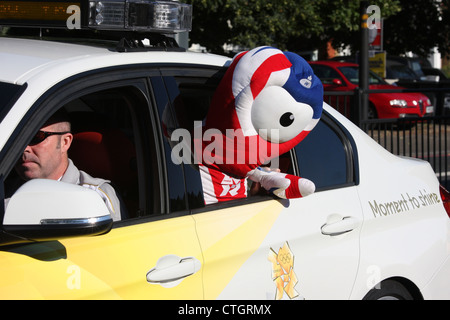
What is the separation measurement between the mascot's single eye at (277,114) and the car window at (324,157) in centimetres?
28

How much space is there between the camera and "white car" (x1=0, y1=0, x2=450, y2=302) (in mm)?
2289

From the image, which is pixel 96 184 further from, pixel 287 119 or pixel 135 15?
pixel 287 119

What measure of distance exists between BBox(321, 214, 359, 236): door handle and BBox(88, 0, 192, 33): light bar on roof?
1039 mm

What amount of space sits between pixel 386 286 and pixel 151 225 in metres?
1.34

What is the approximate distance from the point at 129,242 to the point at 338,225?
1.09 m

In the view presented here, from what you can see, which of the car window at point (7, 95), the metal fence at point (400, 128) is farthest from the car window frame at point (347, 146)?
the metal fence at point (400, 128)

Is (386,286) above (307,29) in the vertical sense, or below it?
below

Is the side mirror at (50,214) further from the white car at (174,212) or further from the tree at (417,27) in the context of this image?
the tree at (417,27)

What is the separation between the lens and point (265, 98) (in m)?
3.09

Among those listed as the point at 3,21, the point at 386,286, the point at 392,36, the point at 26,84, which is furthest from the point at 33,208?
the point at 392,36

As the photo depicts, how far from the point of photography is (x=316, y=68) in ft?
61.1

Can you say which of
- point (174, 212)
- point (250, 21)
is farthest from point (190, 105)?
point (250, 21)

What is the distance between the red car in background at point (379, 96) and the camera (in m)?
16.0
